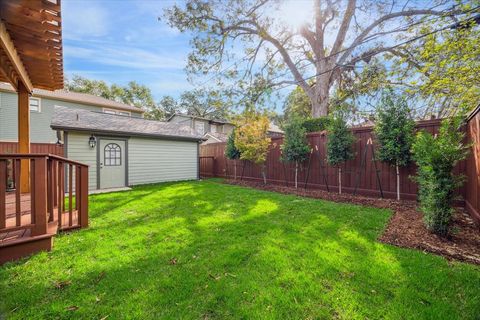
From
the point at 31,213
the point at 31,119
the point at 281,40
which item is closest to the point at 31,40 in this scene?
the point at 31,213

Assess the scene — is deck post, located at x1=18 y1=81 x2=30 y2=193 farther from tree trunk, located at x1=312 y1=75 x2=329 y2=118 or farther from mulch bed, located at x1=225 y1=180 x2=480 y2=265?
tree trunk, located at x1=312 y1=75 x2=329 y2=118

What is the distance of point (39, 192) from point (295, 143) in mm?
6392

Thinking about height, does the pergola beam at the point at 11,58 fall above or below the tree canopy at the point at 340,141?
above

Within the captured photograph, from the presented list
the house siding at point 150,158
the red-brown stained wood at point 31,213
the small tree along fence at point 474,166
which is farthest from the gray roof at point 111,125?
the small tree along fence at point 474,166

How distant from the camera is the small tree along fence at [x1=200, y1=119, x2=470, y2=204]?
17.7 feet

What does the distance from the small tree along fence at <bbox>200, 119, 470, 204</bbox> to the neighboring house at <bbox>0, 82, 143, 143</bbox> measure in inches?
490

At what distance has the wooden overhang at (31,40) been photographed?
228cm

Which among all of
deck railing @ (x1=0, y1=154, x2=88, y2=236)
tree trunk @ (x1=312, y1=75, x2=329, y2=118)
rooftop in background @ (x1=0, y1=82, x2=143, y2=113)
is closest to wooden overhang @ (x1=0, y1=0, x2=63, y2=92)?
deck railing @ (x1=0, y1=154, x2=88, y2=236)

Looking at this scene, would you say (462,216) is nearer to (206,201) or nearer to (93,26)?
(206,201)

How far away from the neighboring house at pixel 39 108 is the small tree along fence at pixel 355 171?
490 inches

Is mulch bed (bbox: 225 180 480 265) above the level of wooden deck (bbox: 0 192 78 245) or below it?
below

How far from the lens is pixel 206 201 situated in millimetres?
5730

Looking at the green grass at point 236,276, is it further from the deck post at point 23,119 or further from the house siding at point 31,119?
the house siding at point 31,119

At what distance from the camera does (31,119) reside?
12430 mm
